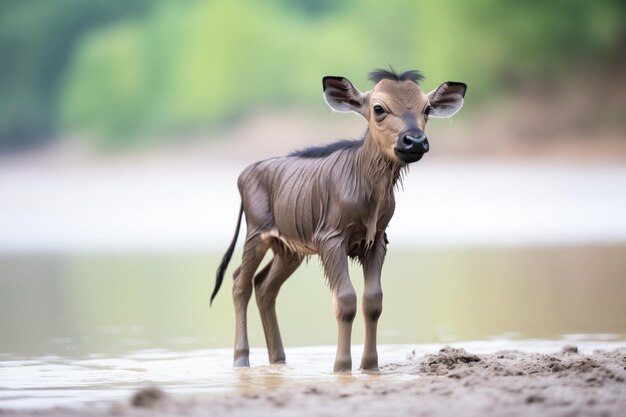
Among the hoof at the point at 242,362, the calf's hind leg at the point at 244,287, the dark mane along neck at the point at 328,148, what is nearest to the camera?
the dark mane along neck at the point at 328,148

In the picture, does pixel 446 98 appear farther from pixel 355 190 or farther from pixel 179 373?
pixel 179 373

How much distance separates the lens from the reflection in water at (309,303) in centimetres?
1272

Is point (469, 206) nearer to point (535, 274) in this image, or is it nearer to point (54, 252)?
point (54, 252)

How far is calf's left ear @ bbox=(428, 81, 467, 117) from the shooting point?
9.82m

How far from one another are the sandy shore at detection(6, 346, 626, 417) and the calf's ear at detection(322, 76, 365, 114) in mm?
2306

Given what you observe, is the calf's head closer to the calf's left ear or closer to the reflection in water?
the calf's left ear

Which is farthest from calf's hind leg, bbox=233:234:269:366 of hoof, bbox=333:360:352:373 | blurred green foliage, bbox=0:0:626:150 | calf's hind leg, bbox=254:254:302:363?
blurred green foliage, bbox=0:0:626:150

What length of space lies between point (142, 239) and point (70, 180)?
812cm

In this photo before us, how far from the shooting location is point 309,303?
1698 centimetres

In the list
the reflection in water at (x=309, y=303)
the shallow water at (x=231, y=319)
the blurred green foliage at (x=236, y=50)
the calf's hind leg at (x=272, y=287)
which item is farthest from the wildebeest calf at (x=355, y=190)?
the blurred green foliage at (x=236, y=50)

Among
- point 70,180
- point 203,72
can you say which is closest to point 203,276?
point 70,180

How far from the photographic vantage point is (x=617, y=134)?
41344mm

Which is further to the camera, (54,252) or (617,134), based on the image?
(617,134)

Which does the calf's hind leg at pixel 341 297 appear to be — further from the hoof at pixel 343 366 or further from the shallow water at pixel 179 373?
the shallow water at pixel 179 373
